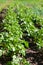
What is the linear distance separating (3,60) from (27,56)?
1.34 metres

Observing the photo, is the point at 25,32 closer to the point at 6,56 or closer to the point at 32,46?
the point at 32,46

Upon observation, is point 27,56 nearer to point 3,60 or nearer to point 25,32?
point 3,60

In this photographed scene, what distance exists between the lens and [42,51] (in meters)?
11.3

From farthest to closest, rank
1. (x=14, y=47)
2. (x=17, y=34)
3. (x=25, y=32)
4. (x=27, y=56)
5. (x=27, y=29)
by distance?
(x=25, y=32) → (x=27, y=29) → (x=17, y=34) → (x=27, y=56) → (x=14, y=47)

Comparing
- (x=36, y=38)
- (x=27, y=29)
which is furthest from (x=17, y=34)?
(x=27, y=29)

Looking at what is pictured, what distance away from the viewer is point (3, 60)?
10.0 m

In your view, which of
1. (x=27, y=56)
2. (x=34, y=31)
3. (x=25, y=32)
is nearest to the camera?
A: (x=27, y=56)

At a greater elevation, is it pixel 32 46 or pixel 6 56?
pixel 6 56

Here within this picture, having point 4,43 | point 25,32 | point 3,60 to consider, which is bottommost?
point 25,32

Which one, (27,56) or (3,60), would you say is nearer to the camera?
(3,60)

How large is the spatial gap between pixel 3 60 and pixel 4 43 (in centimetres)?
67

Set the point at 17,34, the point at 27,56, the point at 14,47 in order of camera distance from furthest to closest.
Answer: the point at 17,34 → the point at 27,56 → the point at 14,47

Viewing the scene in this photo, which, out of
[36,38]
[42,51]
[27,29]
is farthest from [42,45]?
[27,29]

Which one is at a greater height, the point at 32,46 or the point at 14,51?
the point at 14,51
